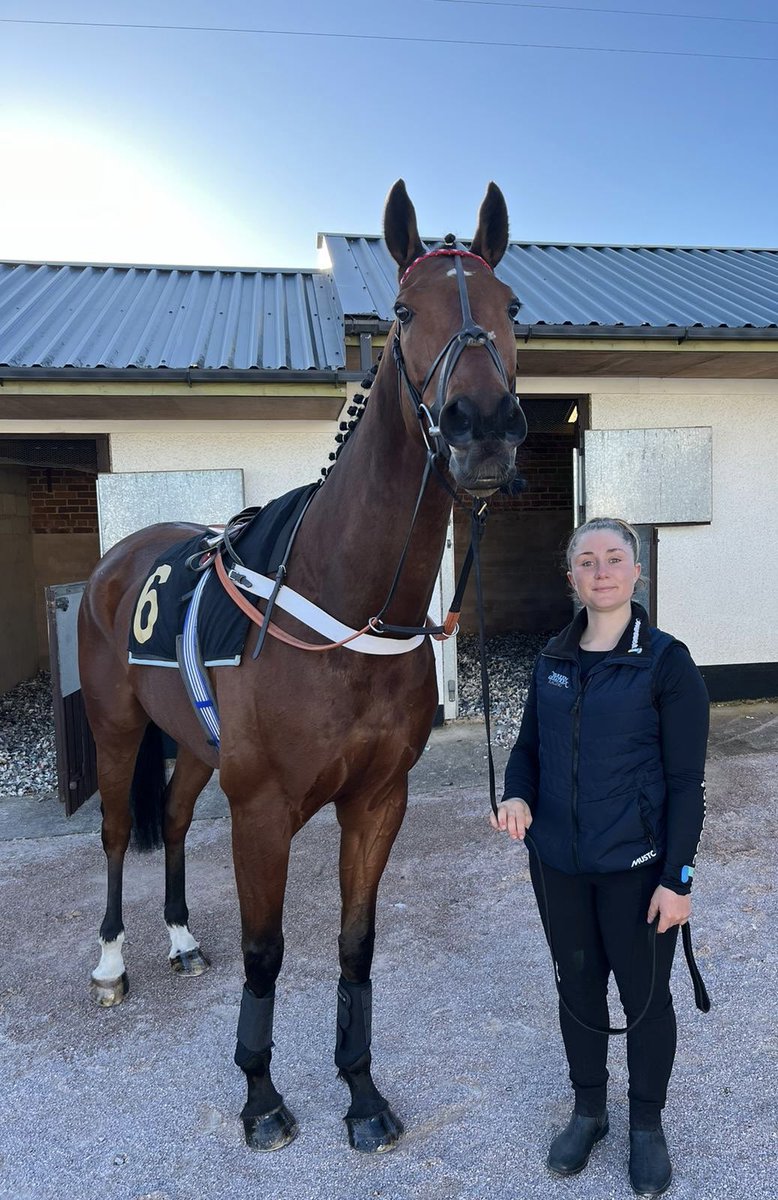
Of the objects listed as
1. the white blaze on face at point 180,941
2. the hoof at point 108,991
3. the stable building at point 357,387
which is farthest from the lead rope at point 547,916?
the stable building at point 357,387

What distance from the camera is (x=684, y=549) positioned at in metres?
5.98

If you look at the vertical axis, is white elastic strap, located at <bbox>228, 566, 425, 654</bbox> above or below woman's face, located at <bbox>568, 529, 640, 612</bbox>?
below

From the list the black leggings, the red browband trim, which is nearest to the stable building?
the red browband trim

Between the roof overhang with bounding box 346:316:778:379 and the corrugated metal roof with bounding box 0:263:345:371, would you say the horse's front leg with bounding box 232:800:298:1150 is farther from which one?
the corrugated metal roof with bounding box 0:263:345:371

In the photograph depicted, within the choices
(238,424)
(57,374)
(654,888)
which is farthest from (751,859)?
(57,374)

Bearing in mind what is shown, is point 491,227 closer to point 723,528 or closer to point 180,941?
point 180,941

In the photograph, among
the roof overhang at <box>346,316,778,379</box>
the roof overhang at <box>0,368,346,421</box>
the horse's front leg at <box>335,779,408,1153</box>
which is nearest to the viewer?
the horse's front leg at <box>335,779,408,1153</box>

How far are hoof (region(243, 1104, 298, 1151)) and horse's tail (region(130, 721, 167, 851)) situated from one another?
4.52 ft

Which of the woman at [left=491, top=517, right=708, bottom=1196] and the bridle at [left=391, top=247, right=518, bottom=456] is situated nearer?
the bridle at [left=391, top=247, right=518, bottom=456]

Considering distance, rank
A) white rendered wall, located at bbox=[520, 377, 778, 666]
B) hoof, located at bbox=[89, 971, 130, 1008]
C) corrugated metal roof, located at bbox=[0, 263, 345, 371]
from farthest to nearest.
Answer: white rendered wall, located at bbox=[520, 377, 778, 666] → corrugated metal roof, located at bbox=[0, 263, 345, 371] → hoof, located at bbox=[89, 971, 130, 1008]

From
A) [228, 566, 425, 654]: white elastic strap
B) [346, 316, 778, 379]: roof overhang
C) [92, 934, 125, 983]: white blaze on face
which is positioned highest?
[346, 316, 778, 379]: roof overhang

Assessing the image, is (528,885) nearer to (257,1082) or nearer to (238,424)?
(257,1082)

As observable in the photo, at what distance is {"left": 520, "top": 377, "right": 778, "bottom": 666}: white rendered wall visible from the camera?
5828mm

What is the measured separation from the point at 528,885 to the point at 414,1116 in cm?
143
